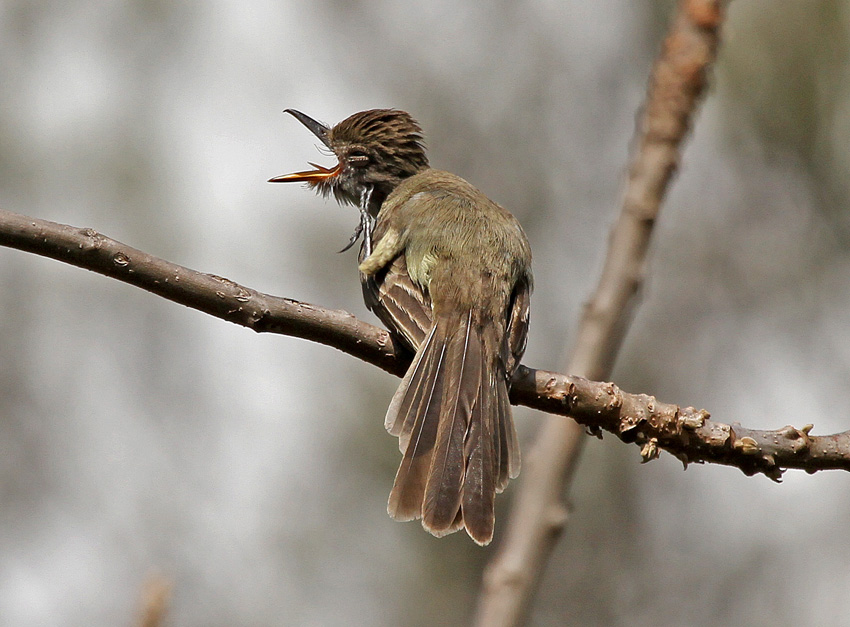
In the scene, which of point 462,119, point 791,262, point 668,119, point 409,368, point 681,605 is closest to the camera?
point 668,119

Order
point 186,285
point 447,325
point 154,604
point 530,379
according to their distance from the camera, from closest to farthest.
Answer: point 154,604
point 186,285
point 530,379
point 447,325

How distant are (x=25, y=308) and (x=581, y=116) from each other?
7652 millimetres

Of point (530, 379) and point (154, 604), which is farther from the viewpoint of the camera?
point (530, 379)

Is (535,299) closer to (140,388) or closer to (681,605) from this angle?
(681,605)

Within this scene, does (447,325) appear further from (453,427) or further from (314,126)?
(314,126)

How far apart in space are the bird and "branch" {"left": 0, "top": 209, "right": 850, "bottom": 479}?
33 centimetres

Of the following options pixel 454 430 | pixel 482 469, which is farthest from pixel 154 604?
pixel 454 430

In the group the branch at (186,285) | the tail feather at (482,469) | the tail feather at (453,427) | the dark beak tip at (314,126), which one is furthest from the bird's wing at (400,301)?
the dark beak tip at (314,126)

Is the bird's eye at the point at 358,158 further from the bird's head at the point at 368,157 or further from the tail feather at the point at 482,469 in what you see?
the tail feather at the point at 482,469

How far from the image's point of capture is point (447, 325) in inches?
175

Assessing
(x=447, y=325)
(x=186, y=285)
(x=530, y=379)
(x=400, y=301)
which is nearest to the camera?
(x=186, y=285)

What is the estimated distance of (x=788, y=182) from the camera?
493 inches

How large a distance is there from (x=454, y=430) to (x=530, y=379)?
0.43 metres

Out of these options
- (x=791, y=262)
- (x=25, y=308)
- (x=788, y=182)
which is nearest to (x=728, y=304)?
(x=791, y=262)
